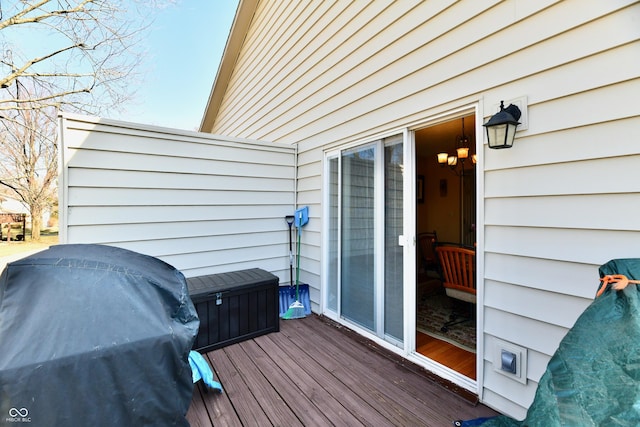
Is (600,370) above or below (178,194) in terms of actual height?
below

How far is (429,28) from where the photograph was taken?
7.50 feet

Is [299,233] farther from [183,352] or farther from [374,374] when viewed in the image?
[183,352]

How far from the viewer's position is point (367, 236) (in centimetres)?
295

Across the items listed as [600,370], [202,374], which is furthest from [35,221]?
[600,370]

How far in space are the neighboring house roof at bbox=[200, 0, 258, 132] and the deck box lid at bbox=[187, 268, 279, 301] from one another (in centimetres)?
521

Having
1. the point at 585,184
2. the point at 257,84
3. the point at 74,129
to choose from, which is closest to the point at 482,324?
the point at 585,184

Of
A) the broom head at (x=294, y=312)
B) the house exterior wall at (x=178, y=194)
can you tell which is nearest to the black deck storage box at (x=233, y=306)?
the broom head at (x=294, y=312)

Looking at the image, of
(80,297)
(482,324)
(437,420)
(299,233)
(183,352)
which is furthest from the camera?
(299,233)

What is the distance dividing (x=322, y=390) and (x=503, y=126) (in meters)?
2.26

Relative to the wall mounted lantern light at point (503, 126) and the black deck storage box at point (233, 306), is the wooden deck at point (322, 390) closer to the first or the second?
the black deck storage box at point (233, 306)

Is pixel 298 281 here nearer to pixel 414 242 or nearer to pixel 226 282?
pixel 226 282

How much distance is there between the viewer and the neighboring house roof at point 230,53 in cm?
550

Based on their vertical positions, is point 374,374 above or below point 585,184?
below

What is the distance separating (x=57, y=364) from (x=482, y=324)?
7.81ft
